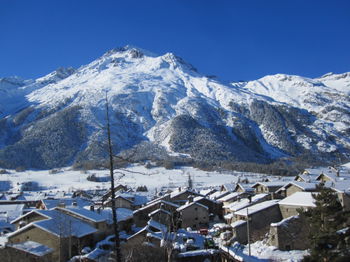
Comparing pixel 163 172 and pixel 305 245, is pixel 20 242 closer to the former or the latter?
pixel 305 245

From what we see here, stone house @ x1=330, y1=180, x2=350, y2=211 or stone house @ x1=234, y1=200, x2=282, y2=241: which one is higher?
stone house @ x1=330, y1=180, x2=350, y2=211

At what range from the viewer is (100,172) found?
16975 cm

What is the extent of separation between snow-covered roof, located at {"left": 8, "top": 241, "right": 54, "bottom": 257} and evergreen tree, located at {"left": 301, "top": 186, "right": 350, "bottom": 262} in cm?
2026

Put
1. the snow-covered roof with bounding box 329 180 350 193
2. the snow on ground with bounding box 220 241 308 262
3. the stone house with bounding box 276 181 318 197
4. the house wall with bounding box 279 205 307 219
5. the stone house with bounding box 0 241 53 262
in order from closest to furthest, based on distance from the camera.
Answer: the snow on ground with bounding box 220 241 308 262 → the stone house with bounding box 0 241 53 262 → the house wall with bounding box 279 205 307 219 → the snow-covered roof with bounding box 329 180 350 193 → the stone house with bounding box 276 181 318 197

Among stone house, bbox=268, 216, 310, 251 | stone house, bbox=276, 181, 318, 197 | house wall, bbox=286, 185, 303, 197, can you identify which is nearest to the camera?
stone house, bbox=268, 216, 310, 251

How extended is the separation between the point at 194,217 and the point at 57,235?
2118 cm

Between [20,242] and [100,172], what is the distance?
139072mm

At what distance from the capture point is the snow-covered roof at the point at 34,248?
28.9m

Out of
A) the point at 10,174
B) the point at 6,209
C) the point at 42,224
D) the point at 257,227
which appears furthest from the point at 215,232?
the point at 10,174

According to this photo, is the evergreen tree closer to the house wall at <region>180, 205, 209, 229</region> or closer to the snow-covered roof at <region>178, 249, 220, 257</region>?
the snow-covered roof at <region>178, 249, 220, 257</region>

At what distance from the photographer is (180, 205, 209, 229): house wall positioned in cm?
4834

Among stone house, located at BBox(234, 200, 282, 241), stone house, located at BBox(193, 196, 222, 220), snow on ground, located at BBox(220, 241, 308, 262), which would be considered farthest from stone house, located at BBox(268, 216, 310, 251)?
stone house, located at BBox(193, 196, 222, 220)

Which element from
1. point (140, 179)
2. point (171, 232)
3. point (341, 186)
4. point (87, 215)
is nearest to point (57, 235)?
point (87, 215)

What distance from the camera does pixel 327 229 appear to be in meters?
16.2
